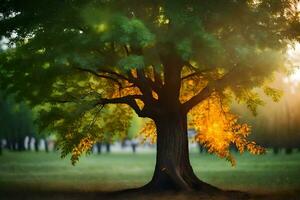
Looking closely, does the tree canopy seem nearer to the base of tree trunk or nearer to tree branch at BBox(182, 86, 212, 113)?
tree branch at BBox(182, 86, 212, 113)

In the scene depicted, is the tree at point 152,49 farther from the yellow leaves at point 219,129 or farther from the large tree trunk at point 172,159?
the yellow leaves at point 219,129

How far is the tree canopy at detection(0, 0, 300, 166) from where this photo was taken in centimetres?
2086

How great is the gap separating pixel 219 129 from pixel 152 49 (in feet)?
27.7

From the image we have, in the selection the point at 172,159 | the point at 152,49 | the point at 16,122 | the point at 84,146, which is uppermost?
the point at 16,122

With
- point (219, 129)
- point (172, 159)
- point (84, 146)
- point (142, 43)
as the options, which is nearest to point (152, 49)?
point (142, 43)

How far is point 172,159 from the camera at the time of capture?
1000 inches

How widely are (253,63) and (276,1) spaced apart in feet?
8.52

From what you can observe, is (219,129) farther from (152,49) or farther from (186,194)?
(152,49)

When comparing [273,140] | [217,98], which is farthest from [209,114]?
[273,140]

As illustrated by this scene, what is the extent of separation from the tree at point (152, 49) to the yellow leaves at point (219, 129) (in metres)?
2.25

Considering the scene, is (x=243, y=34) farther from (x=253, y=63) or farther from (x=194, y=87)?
(x=194, y=87)

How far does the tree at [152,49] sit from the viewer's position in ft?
68.6

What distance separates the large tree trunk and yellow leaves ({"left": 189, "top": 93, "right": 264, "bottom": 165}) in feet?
8.08

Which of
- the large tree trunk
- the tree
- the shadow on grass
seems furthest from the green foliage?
the large tree trunk
